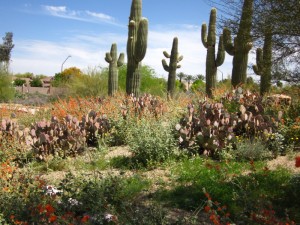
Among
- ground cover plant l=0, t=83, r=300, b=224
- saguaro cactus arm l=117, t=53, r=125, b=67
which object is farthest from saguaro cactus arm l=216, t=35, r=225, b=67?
ground cover plant l=0, t=83, r=300, b=224

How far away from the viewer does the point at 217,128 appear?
782 cm

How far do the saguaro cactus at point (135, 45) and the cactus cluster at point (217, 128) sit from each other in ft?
28.8

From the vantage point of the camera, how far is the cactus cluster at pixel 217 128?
7598 mm

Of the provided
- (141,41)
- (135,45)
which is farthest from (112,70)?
(141,41)

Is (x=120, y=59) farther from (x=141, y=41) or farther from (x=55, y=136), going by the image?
(x=55, y=136)

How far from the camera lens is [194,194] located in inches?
211

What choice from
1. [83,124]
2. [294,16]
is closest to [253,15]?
[294,16]

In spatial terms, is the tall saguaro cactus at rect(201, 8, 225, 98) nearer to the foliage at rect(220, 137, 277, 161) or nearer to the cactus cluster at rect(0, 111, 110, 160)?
the cactus cluster at rect(0, 111, 110, 160)

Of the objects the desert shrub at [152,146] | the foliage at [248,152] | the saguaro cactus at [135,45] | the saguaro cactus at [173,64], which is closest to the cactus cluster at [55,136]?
the desert shrub at [152,146]

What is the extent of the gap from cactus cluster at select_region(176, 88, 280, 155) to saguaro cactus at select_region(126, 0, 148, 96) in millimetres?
8772

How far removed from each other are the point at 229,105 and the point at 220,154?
3.79m

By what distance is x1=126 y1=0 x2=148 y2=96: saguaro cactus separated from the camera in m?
17.0

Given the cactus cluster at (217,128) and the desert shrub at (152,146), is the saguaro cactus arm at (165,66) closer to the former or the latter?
the cactus cluster at (217,128)

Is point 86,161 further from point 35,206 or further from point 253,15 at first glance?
point 253,15
